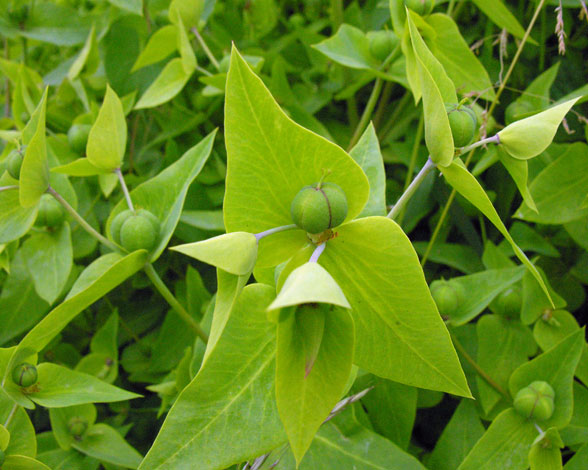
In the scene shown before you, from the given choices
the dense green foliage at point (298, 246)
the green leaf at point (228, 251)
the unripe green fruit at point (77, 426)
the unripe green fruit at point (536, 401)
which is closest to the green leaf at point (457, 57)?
the dense green foliage at point (298, 246)

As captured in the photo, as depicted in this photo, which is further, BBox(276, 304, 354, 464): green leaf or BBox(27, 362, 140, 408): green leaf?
BBox(27, 362, 140, 408): green leaf

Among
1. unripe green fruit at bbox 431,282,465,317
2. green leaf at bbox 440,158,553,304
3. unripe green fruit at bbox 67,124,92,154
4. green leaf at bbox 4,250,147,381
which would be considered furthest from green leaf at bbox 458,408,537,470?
unripe green fruit at bbox 67,124,92,154

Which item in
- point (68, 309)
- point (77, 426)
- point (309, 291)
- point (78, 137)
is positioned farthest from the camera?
point (78, 137)

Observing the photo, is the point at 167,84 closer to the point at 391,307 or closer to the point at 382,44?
the point at 382,44

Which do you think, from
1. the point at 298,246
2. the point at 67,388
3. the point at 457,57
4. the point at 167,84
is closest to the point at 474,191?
the point at 298,246

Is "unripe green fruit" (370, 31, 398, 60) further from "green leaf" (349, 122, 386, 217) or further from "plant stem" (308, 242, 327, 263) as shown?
"plant stem" (308, 242, 327, 263)

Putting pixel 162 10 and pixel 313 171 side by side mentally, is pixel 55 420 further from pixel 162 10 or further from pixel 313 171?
pixel 162 10
